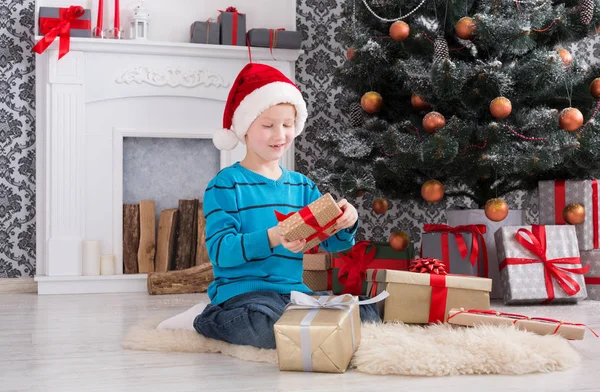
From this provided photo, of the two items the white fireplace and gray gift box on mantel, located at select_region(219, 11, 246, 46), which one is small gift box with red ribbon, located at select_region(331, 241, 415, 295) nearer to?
the white fireplace

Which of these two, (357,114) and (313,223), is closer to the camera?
(313,223)

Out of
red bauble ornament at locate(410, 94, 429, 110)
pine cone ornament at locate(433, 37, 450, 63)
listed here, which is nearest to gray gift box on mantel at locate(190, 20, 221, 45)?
red bauble ornament at locate(410, 94, 429, 110)

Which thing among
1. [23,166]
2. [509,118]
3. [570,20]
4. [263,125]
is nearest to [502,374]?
[263,125]

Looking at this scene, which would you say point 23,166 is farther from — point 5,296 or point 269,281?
point 269,281

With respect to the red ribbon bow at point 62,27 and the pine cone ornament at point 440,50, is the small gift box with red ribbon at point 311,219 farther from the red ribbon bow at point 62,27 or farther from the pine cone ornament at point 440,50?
the red ribbon bow at point 62,27

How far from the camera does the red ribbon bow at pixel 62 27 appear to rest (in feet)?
12.2

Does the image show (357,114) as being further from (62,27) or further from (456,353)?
(456,353)

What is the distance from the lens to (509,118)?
303cm

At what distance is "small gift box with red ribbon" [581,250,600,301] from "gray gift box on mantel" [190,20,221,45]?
7.36ft

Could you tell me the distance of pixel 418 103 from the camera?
10.6 feet

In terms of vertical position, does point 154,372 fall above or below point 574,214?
below

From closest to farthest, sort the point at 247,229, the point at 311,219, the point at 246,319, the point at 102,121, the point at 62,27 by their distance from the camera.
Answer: the point at 311,219, the point at 246,319, the point at 247,229, the point at 62,27, the point at 102,121

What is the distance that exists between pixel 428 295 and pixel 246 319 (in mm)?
701

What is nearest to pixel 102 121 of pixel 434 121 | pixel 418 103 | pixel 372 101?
pixel 372 101
